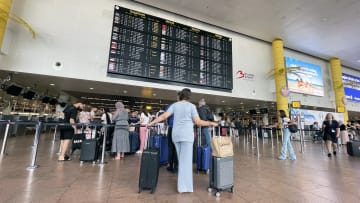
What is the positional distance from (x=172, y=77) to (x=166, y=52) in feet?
3.77

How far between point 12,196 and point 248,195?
2.84 metres

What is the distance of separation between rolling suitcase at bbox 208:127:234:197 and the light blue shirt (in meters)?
0.45

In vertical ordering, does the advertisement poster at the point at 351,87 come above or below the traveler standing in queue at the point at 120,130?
above

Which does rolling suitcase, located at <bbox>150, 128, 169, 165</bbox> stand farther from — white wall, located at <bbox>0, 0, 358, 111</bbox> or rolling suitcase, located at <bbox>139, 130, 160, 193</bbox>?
white wall, located at <bbox>0, 0, 358, 111</bbox>

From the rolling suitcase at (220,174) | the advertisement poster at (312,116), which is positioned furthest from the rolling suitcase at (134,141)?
the advertisement poster at (312,116)

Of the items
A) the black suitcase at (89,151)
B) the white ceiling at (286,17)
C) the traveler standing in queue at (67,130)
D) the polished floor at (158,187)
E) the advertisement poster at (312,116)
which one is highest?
the white ceiling at (286,17)

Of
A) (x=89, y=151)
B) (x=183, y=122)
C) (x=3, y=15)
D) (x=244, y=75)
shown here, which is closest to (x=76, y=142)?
(x=89, y=151)

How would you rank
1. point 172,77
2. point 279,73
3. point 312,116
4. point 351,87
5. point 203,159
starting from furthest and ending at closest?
point 351,87 → point 312,116 → point 279,73 → point 172,77 → point 203,159

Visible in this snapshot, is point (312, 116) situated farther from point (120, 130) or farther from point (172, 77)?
point (120, 130)

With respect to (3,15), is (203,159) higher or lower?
lower

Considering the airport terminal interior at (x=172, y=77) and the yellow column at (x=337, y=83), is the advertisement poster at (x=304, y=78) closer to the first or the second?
the airport terminal interior at (x=172, y=77)

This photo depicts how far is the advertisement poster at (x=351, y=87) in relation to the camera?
13.4 meters

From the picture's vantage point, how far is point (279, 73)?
9867 millimetres

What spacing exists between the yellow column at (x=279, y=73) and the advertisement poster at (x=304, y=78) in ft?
3.54
